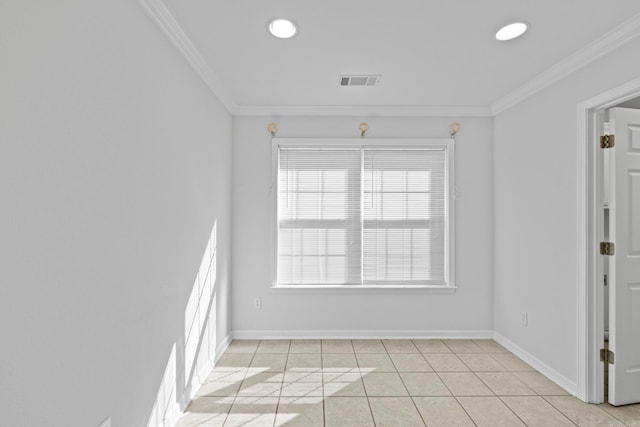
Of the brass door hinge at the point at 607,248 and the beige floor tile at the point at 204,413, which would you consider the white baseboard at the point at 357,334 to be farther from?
the brass door hinge at the point at 607,248

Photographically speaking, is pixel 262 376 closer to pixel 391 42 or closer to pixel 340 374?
pixel 340 374

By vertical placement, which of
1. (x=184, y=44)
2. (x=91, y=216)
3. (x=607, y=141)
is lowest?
(x=91, y=216)

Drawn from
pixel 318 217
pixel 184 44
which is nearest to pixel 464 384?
pixel 318 217

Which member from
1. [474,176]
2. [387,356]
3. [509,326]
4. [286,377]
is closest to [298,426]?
[286,377]

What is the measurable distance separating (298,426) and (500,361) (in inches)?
79.9

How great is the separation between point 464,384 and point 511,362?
0.72 m

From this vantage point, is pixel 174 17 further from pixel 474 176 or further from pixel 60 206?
pixel 474 176

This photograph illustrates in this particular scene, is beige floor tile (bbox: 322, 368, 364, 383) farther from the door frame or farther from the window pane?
the door frame

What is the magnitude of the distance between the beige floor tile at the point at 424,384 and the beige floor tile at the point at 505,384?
37cm

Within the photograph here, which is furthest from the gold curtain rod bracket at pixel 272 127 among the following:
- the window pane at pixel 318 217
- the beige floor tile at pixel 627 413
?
the beige floor tile at pixel 627 413

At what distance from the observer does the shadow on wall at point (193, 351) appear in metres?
2.11

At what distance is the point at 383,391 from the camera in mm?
2682

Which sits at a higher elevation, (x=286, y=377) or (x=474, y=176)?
(x=474, y=176)

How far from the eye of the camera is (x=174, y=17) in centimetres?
205
